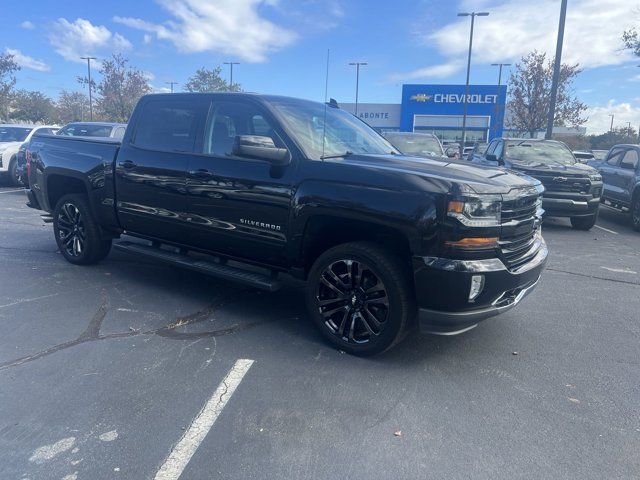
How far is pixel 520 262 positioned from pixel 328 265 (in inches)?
56.8

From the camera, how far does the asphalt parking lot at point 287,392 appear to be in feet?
8.68

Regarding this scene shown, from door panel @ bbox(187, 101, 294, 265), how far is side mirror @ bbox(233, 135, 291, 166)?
144 millimetres

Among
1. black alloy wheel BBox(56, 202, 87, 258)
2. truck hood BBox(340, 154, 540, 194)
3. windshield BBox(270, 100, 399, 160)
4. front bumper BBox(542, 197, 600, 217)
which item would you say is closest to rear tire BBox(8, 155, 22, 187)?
black alloy wheel BBox(56, 202, 87, 258)

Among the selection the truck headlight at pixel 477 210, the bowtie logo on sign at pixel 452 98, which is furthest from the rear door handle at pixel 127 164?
the bowtie logo on sign at pixel 452 98

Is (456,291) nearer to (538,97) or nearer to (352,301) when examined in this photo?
(352,301)

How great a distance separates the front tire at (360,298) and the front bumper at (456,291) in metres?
0.17

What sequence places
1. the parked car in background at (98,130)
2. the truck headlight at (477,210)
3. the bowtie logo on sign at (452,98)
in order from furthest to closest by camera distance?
the bowtie logo on sign at (452,98)
the parked car in background at (98,130)
the truck headlight at (477,210)

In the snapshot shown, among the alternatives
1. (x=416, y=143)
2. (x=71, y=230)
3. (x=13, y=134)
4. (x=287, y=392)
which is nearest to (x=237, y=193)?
(x=287, y=392)

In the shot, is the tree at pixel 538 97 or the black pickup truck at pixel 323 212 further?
the tree at pixel 538 97

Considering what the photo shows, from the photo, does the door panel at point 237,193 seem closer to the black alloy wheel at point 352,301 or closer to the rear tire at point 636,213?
the black alloy wheel at point 352,301

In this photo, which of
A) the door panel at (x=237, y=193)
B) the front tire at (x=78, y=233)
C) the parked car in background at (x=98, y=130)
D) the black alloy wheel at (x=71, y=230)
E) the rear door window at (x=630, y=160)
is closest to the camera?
the door panel at (x=237, y=193)

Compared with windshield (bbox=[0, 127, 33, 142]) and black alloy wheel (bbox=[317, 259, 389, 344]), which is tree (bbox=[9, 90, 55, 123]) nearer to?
windshield (bbox=[0, 127, 33, 142])

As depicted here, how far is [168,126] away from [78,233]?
202 cm

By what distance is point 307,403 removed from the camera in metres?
3.20
